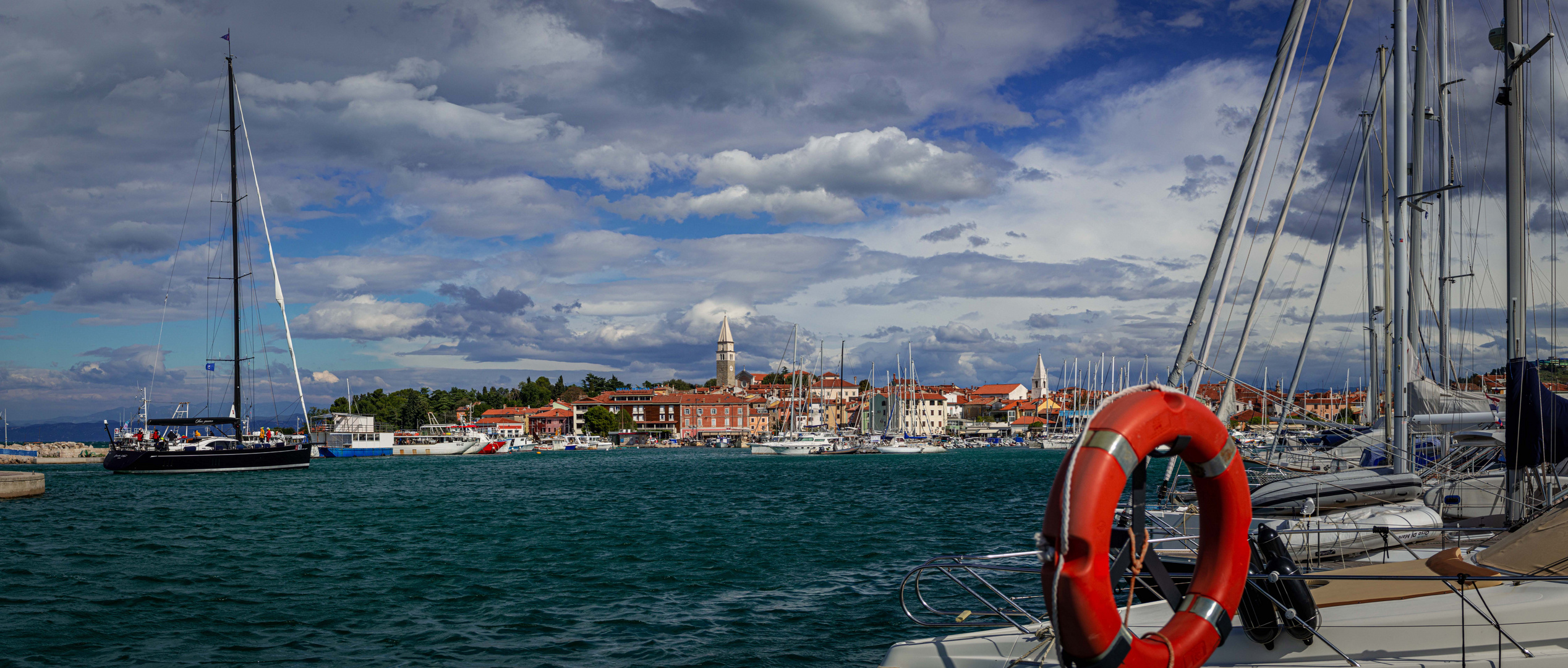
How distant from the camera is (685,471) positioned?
59.4 m

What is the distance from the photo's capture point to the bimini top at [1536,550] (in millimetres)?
6648

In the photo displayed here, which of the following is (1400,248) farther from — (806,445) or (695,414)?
(695,414)

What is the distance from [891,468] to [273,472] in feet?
124

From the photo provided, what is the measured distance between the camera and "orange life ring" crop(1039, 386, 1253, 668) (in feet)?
14.9

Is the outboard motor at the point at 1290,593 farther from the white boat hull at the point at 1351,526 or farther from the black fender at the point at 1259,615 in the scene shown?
the white boat hull at the point at 1351,526

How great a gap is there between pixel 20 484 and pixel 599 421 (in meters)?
104

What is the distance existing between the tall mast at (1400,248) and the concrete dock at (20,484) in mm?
42162

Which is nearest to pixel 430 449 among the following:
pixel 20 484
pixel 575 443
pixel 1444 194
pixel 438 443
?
pixel 438 443

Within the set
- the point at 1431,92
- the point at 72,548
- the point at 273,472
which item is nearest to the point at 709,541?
the point at 72,548

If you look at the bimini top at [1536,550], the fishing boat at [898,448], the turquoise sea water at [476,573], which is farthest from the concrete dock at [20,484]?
the fishing boat at [898,448]

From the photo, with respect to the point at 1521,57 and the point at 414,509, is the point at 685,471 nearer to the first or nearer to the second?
the point at 414,509

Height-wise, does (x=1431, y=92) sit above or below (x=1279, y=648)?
above

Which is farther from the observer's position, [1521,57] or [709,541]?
[709,541]

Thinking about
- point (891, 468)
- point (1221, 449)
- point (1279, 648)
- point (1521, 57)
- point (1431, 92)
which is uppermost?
point (1431, 92)
